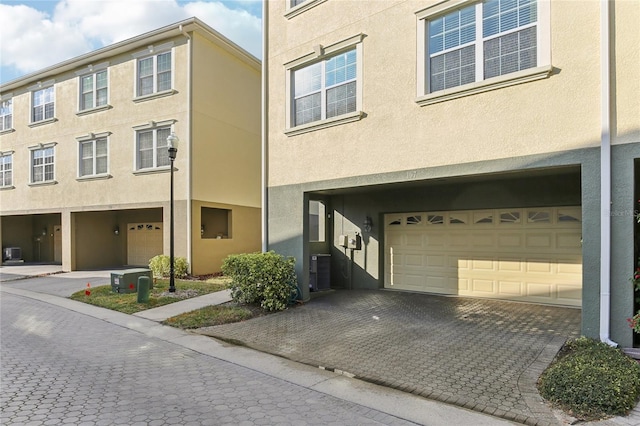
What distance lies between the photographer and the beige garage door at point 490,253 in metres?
9.03

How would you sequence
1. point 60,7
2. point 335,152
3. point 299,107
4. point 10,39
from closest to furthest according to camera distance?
point 335,152 → point 299,107 → point 60,7 → point 10,39

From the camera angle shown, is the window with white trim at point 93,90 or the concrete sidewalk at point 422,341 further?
the window with white trim at point 93,90

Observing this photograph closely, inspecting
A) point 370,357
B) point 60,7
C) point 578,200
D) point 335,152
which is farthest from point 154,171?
point 578,200

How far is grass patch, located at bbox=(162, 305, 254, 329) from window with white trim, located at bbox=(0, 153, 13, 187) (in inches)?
732

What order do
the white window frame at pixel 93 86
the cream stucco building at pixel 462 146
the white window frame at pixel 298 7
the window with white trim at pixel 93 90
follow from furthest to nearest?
the window with white trim at pixel 93 90 → the white window frame at pixel 93 86 → the white window frame at pixel 298 7 → the cream stucco building at pixel 462 146

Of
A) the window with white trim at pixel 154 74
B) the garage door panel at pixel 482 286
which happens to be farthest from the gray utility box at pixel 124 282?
the garage door panel at pixel 482 286

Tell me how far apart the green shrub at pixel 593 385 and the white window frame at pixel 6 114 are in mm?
26378

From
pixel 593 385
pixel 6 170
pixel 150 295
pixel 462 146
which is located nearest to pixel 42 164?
pixel 6 170

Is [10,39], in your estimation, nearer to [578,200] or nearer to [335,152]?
[335,152]

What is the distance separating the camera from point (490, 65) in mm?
7297

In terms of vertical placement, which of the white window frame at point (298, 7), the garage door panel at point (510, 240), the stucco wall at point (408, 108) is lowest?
the garage door panel at point (510, 240)

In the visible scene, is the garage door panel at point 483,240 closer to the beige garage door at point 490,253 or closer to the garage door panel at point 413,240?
the beige garage door at point 490,253

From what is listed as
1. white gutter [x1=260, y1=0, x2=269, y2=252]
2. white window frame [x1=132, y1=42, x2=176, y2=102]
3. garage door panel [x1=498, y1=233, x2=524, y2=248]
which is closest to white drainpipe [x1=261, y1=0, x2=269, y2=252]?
white gutter [x1=260, y1=0, x2=269, y2=252]

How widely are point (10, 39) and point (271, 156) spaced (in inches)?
422
